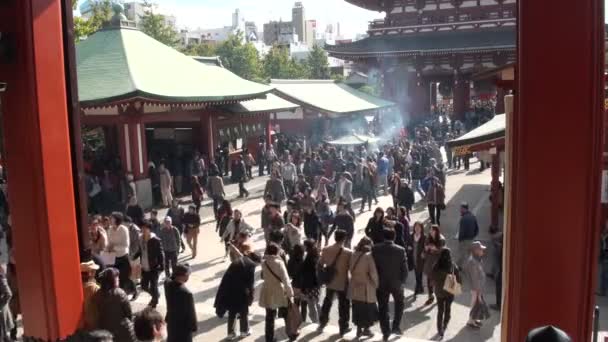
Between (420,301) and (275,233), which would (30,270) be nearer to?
(275,233)

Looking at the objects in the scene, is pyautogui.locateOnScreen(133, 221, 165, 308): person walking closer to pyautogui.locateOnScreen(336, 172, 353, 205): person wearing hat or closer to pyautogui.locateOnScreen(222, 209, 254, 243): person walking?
pyautogui.locateOnScreen(222, 209, 254, 243): person walking

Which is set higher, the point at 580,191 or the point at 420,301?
the point at 580,191

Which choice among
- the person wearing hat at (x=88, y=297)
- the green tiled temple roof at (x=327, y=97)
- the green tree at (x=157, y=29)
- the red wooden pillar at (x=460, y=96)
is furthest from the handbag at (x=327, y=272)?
the green tree at (x=157, y=29)

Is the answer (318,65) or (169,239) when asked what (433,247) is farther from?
(318,65)

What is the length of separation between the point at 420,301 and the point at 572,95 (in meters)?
6.87

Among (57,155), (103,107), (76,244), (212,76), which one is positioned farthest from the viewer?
(212,76)

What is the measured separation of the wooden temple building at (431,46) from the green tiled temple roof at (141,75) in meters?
14.7

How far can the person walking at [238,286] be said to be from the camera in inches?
295

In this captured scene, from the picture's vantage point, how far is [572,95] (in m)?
3.17

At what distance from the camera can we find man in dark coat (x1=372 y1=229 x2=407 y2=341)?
300 inches

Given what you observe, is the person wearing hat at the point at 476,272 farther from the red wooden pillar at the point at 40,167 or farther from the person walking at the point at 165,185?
the person walking at the point at 165,185

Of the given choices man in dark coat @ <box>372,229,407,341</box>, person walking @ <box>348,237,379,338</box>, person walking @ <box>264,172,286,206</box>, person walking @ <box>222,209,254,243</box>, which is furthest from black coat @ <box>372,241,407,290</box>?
person walking @ <box>264,172,286,206</box>

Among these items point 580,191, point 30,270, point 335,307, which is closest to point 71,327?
point 30,270

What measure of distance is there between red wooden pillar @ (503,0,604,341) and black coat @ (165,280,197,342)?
3.81m
